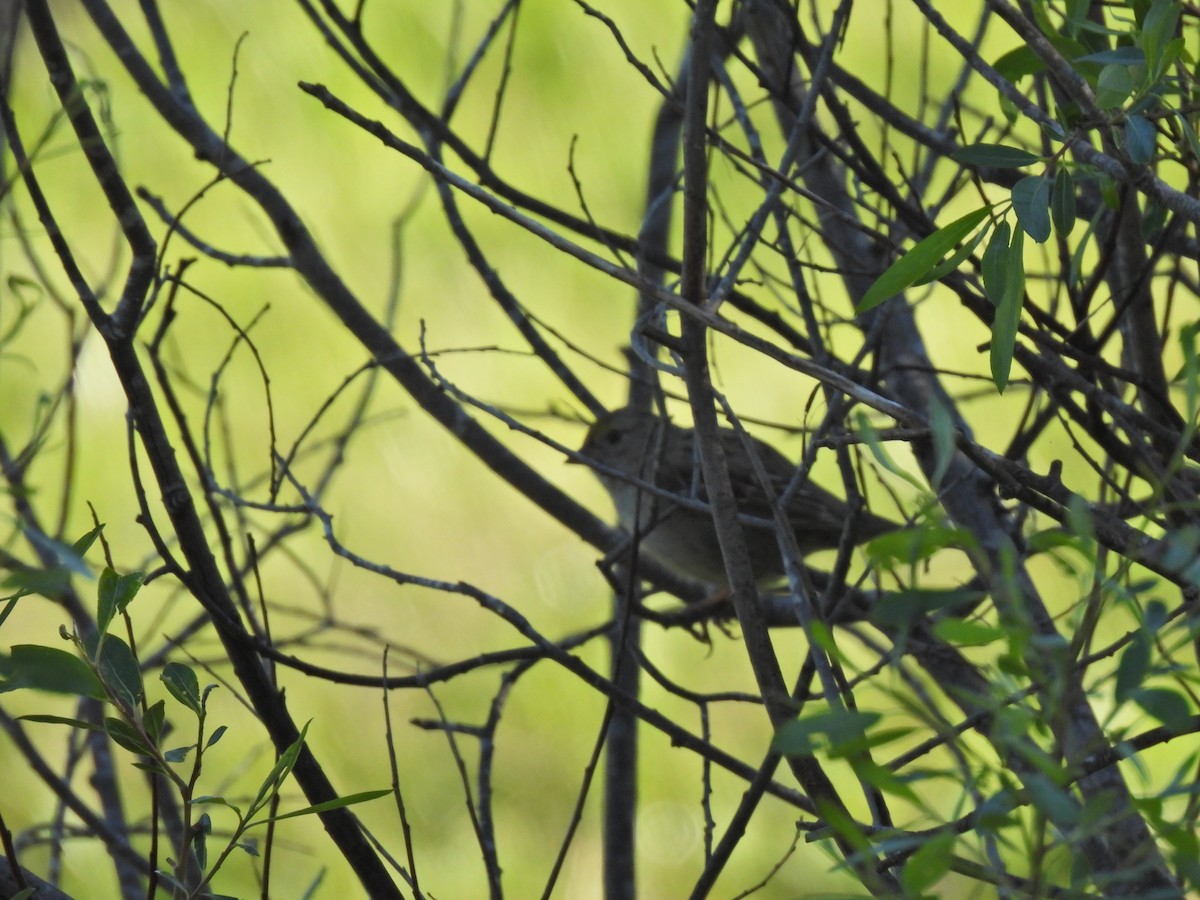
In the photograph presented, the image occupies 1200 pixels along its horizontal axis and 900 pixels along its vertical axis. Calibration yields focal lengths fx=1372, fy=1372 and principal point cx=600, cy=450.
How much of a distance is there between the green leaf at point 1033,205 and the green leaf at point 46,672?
0.98 meters

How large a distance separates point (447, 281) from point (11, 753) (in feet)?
9.37

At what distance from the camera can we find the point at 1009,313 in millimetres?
1330

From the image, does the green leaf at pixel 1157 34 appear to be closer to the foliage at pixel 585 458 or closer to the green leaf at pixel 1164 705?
the foliage at pixel 585 458

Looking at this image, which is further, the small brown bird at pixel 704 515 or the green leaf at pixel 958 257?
the small brown bird at pixel 704 515

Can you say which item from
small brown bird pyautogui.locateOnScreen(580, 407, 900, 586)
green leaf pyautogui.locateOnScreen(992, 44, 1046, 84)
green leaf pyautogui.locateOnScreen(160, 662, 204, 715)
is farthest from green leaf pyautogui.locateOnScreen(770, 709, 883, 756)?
small brown bird pyautogui.locateOnScreen(580, 407, 900, 586)

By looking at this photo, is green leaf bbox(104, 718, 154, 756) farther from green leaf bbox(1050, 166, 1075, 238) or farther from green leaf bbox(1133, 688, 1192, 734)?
green leaf bbox(1050, 166, 1075, 238)

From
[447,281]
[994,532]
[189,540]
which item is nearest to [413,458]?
[447,281]

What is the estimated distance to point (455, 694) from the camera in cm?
553

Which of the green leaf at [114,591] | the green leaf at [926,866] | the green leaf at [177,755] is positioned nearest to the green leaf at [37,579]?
the green leaf at [114,591]

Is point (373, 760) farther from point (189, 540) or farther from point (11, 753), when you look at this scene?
point (189, 540)

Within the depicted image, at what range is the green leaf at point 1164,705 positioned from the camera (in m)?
0.84

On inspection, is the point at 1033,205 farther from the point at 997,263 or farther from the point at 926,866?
the point at 926,866

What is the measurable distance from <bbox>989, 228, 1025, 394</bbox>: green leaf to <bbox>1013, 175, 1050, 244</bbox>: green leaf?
20 millimetres

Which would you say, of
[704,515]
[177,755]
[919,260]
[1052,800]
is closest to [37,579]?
[177,755]
